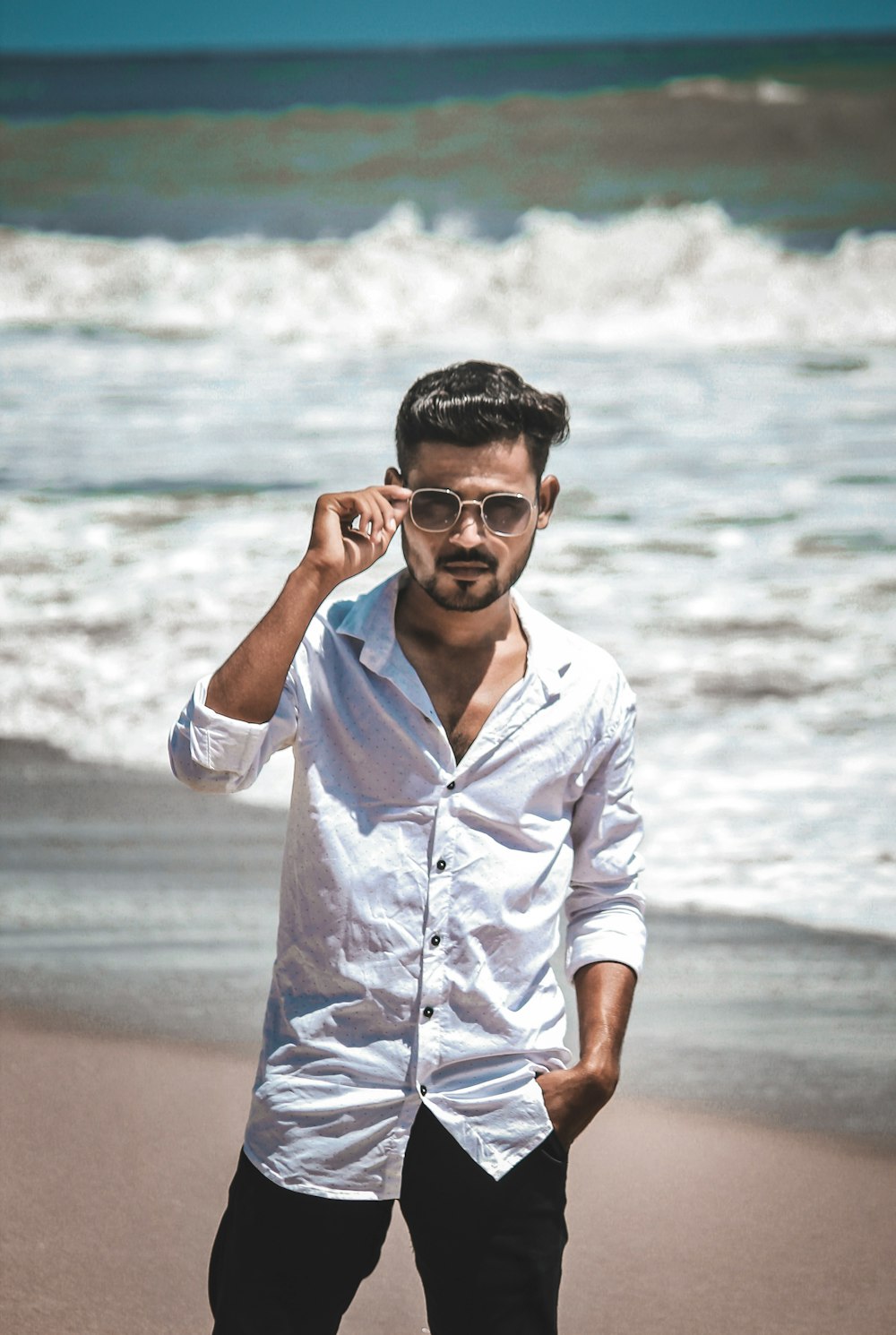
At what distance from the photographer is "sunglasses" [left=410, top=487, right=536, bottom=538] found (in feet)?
5.26

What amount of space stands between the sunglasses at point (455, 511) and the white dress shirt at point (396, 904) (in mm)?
93

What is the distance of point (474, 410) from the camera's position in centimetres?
160

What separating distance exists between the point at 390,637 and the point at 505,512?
19cm

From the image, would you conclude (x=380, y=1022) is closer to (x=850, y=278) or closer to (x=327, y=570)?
(x=327, y=570)

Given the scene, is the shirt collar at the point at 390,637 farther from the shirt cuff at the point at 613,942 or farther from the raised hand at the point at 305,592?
the shirt cuff at the point at 613,942

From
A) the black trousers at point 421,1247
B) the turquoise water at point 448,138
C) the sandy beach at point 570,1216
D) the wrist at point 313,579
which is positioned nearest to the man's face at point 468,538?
the wrist at point 313,579

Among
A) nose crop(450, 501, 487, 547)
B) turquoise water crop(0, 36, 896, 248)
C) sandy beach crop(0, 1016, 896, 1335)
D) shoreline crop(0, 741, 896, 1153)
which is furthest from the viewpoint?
turquoise water crop(0, 36, 896, 248)

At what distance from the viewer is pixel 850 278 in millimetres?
11609

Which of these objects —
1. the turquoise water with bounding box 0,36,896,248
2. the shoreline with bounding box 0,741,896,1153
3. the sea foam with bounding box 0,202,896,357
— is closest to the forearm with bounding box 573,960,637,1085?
the shoreline with bounding box 0,741,896,1153

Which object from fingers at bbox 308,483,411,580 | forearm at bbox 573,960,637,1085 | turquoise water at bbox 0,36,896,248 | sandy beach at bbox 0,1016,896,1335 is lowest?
sandy beach at bbox 0,1016,896,1335

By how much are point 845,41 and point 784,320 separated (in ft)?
7.12

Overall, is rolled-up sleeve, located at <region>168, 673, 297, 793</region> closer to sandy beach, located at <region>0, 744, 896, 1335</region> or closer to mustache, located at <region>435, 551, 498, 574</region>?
mustache, located at <region>435, 551, 498, 574</region>

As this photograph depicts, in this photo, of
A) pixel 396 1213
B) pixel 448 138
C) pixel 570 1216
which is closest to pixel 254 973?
pixel 396 1213

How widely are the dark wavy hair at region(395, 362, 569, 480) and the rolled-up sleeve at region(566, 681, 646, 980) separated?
0.31m
